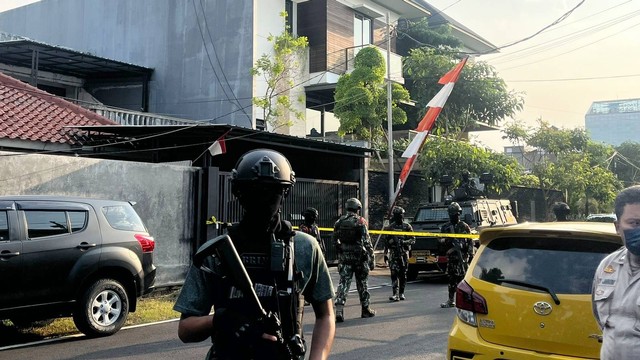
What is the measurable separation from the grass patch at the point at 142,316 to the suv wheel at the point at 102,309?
2.00 feet

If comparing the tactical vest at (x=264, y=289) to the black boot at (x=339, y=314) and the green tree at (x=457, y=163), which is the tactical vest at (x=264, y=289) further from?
the green tree at (x=457, y=163)

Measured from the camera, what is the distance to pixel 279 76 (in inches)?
810

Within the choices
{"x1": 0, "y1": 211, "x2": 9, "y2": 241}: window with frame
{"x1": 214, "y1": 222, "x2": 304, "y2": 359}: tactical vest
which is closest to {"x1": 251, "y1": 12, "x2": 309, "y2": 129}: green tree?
{"x1": 0, "y1": 211, "x2": 9, "y2": 241}: window with frame

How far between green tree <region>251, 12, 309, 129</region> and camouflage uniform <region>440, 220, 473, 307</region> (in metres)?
10.1

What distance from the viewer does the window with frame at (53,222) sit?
22.7 ft

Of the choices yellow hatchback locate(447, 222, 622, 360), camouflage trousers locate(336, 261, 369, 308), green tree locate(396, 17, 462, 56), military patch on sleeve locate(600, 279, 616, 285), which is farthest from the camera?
green tree locate(396, 17, 462, 56)

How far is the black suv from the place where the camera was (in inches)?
263

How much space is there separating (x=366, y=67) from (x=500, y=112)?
8.86 metres

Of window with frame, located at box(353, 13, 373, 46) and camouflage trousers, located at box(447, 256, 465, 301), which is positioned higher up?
window with frame, located at box(353, 13, 373, 46)

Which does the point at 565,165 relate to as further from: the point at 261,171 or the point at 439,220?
the point at 261,171

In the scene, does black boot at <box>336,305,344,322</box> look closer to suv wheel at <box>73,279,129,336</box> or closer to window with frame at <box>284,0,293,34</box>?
suv wheel at <box>73,279,129,336</box>

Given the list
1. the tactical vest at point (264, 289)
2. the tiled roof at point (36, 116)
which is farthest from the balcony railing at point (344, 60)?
the tactical vest at point (264, 289)

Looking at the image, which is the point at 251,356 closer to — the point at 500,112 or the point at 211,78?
the point at 211,78

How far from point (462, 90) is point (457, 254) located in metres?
17.5
